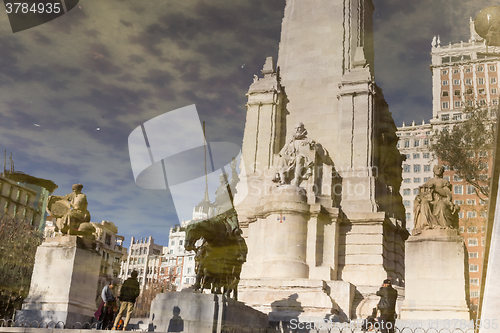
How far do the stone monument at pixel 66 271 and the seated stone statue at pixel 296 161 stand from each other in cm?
1069

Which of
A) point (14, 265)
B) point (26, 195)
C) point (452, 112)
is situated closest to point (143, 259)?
point (26, 195)

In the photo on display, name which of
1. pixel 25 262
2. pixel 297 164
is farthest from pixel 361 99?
pixel 25 262

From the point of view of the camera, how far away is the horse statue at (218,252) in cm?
1428

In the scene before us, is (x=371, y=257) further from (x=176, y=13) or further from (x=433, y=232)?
(x=176, y=13)

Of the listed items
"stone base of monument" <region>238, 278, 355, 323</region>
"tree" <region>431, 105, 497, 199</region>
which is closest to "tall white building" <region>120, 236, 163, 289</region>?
"tree" <region>431, 105, 497, 199</region>

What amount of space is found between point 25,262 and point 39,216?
48.3m

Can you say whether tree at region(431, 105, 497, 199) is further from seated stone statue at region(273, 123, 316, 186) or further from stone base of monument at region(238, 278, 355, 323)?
stone base of monument at region(238, 278, 355, 323)

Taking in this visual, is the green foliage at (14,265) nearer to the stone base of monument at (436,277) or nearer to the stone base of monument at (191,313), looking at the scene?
the stone base of monument at (191,313)

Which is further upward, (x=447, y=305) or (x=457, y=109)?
(x=457, y=109)

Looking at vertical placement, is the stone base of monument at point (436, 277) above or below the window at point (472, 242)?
below

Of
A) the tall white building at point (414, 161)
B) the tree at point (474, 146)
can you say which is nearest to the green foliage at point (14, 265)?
the tree at point (474, 146)

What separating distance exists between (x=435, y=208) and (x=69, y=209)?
12.6 metres

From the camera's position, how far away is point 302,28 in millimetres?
30359

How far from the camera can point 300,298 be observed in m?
20.4
